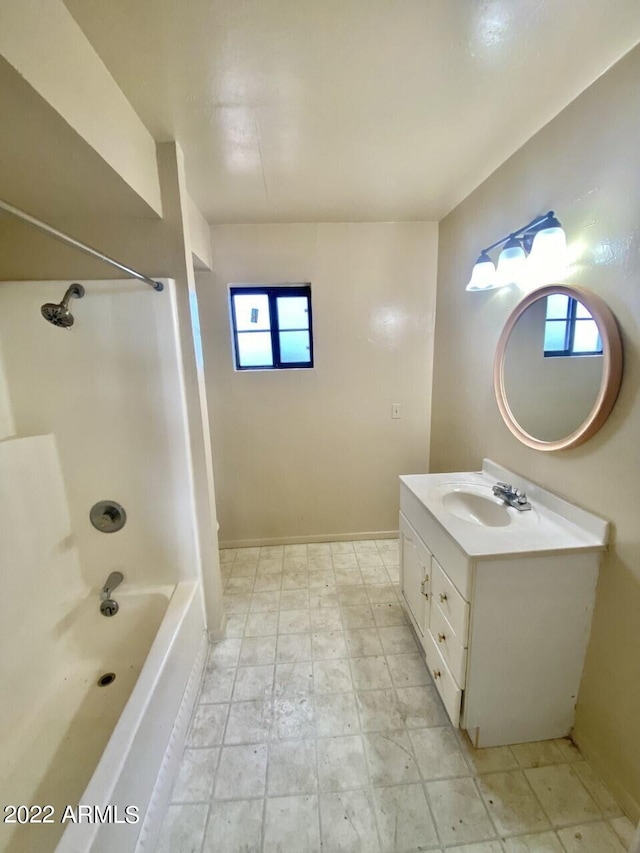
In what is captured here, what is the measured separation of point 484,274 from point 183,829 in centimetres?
240

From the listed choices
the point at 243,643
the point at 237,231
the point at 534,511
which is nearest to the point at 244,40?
the point at 237,231

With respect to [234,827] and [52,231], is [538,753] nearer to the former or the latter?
[234,827]

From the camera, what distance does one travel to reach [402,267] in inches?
87.7

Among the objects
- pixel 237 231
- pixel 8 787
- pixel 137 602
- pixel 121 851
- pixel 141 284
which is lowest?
pixel 8 787

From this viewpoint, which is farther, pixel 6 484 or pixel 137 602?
pixel 137 602

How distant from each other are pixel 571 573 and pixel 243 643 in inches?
60.5

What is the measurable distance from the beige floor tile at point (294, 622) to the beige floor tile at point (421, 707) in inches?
22.4

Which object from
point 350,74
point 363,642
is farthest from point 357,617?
point 350,74

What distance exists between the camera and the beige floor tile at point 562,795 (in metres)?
1.06

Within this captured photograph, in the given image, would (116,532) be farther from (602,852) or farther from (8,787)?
(602,852)

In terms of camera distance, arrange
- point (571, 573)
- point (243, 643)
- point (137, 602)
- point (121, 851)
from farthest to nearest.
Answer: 1. point (243, 643)
2. point (137, 602)
3. point (571, 573)
4. point (121, 851)

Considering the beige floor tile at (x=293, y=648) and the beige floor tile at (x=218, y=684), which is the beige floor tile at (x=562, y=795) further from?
the beige floor tile at (x=218, y=684)

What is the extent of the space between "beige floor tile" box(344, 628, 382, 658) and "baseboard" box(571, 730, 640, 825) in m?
0.80

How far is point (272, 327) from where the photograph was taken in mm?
2314
